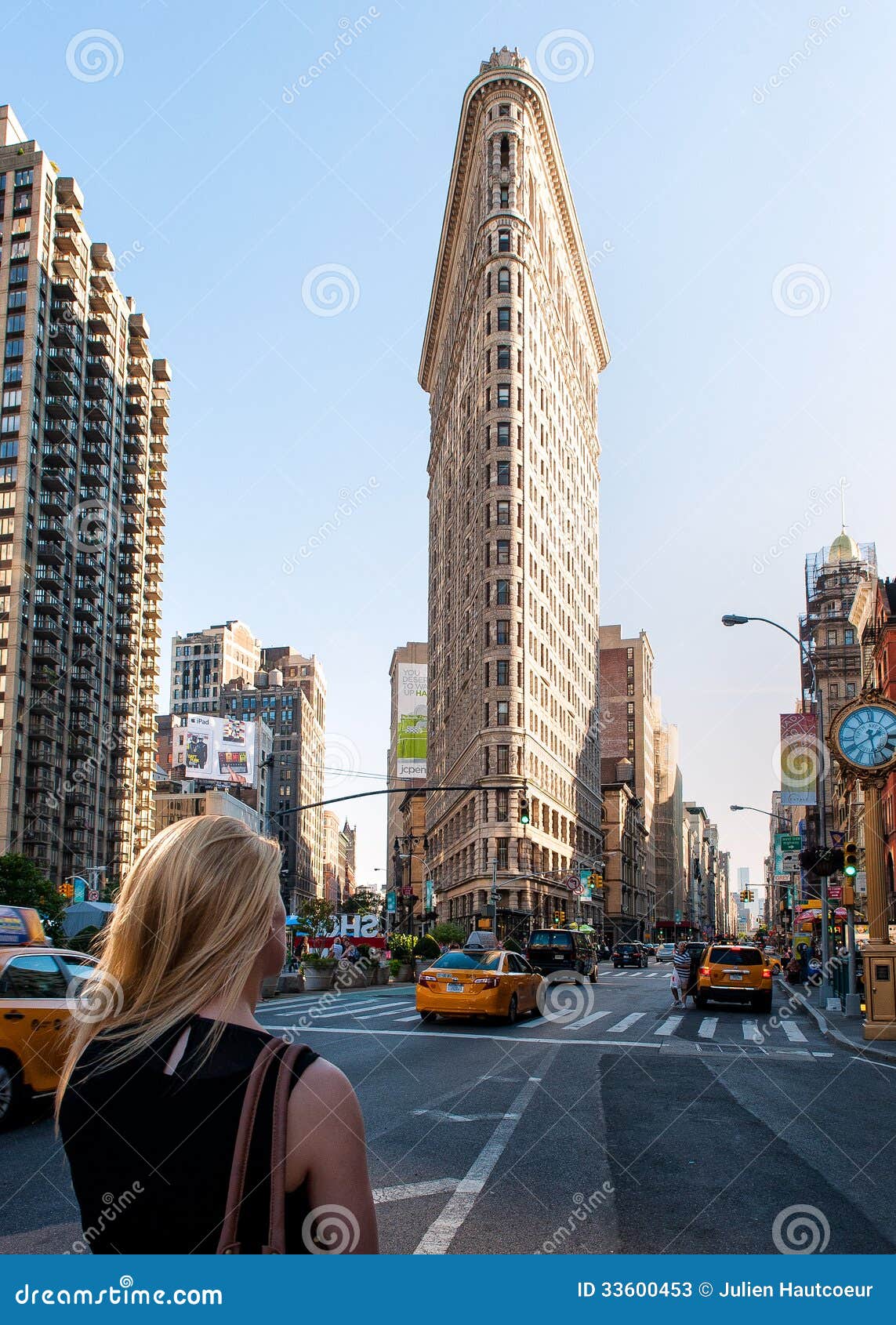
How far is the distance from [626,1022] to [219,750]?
87.2 m

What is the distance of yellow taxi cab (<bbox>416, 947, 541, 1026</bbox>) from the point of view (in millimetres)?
21156

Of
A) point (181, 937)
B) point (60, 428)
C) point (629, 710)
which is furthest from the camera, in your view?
point (629, 710)

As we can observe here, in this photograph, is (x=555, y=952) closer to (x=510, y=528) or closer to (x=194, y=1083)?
(x=194, y=1083)

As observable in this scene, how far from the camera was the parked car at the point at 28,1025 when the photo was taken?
33.5 ft

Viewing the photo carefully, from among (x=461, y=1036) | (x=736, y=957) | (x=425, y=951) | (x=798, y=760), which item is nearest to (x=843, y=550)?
(x=798, y=760)

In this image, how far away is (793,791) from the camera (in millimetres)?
53844

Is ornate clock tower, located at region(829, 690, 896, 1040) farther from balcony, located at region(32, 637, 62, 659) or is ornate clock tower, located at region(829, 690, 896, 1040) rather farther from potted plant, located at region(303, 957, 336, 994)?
balcony, located at region(32, 637, 62, 659)

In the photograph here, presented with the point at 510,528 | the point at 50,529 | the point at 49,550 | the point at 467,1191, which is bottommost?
the point at 467,1191

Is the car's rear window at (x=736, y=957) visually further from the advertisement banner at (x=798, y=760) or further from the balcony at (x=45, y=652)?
the balcony at (x=45, y=652)

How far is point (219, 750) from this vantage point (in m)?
107

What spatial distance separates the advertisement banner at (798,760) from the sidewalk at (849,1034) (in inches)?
993

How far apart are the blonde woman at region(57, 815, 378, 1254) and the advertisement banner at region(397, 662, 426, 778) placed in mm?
116107

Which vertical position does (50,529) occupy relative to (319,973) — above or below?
above

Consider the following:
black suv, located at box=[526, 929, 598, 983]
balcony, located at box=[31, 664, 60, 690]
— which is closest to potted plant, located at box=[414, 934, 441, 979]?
black suv, located at box=[526, 929, 598, 983]
